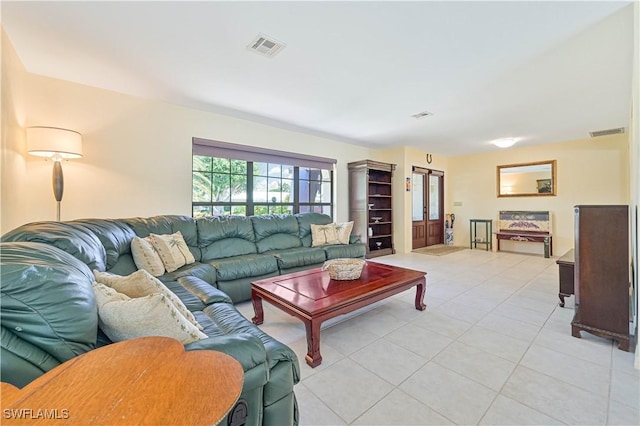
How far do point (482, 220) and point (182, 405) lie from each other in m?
7.42

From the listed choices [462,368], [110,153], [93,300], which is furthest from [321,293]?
[110,153]

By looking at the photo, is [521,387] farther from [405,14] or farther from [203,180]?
[203,180]

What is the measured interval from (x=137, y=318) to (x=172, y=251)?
191cm

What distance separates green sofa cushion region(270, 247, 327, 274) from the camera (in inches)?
131

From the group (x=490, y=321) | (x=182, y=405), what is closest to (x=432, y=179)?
(x=490, y=321)

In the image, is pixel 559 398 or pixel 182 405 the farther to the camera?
pixel 559 398

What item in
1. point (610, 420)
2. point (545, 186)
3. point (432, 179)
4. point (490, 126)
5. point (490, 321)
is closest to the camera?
point (610, 420)

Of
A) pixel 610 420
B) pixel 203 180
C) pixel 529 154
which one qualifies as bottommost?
pixel 610 420

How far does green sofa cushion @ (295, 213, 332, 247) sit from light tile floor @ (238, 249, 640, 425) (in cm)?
149

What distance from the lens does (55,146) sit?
101 inches

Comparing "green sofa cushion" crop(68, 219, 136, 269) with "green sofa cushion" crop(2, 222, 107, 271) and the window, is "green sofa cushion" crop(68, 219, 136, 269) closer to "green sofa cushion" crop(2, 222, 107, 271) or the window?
"green sofa cushion" crop(2, 222, 107, 271)

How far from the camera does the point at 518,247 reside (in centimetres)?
617

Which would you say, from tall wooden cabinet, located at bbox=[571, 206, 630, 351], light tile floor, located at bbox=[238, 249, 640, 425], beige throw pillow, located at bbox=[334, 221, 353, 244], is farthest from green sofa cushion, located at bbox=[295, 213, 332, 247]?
tall wooden cabinet, located at bbox=[571, 206, 630, 351]

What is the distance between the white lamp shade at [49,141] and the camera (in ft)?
8.31
